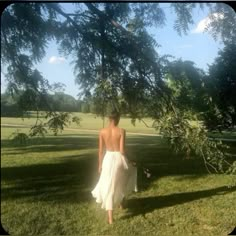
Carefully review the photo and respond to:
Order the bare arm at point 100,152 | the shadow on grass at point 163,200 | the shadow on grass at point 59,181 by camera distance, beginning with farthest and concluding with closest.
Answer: the shadow on grass at point 163,200 → the bare arm at point 100,152 → the shadow on grass at point 59,181

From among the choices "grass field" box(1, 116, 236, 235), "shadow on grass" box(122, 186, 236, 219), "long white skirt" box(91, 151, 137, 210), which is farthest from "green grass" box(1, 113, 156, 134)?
"shadow on grass" box(122, 186, 236, 219)

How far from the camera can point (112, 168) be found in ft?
11.4

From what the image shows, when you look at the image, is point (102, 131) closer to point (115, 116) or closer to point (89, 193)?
point (115, 116)

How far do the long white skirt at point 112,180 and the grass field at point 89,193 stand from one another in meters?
0.07

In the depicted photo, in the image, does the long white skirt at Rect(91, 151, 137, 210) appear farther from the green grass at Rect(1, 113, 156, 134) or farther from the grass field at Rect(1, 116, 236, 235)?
the green grass at Rect(1, 113, 156, 134)

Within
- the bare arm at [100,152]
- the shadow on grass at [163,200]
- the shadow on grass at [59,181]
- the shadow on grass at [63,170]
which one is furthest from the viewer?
the shadow on grass at [163,200]

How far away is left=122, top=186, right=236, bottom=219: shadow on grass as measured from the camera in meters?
3.67

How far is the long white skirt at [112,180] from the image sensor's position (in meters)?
3.47

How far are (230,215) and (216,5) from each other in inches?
82.4

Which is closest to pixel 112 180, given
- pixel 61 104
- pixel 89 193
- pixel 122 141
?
pixel 89 193

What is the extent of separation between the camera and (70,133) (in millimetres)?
3516

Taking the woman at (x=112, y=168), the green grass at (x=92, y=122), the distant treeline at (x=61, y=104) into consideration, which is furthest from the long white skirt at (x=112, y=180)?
the distant treeline at (x=61, y=104)

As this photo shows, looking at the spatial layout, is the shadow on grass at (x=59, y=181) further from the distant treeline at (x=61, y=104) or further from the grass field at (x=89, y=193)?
the distant treeline at (x=61, y=104)

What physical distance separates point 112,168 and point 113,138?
29cm
